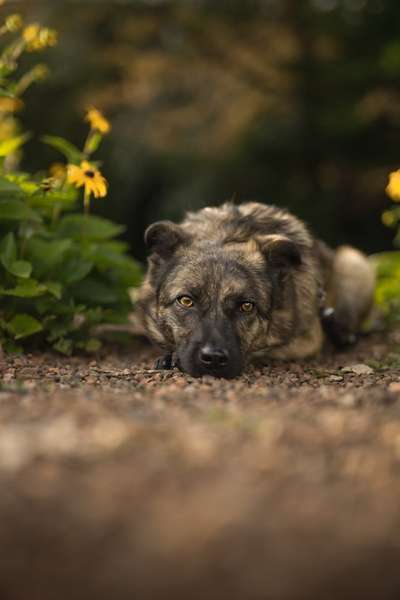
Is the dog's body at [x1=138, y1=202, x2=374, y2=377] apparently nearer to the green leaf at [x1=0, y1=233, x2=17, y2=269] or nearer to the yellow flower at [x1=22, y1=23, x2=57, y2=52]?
the green leaf at [x1=0, y1=233, x2=17, y2=269]

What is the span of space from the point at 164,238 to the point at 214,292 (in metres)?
0.72

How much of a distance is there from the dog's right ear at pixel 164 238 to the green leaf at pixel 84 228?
0.64 meters

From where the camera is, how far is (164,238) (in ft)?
18.7

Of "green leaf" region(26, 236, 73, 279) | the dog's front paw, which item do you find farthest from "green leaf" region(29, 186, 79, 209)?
the dog's front paw

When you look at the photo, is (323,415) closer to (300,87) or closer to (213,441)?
(213,441)

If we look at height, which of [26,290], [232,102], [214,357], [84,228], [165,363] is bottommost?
[165,363]

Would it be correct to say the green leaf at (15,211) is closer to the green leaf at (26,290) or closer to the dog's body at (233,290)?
the green leaf at (26,290)

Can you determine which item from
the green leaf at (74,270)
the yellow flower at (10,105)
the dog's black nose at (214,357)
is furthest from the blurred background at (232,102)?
the dog's black nose at (214,357)

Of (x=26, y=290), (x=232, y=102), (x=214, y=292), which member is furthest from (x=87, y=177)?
(x=232, y=102)

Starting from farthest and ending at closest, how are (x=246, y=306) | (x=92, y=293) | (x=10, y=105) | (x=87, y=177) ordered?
(x=10, y=105) < (x=92, y=293) < (x=87, y=177) < (x=246, y=306)

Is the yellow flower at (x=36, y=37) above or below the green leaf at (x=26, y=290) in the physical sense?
above

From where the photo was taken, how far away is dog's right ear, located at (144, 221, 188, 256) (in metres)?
5.64

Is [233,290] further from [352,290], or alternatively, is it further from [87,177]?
[352,290]

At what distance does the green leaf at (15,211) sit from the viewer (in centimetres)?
550
